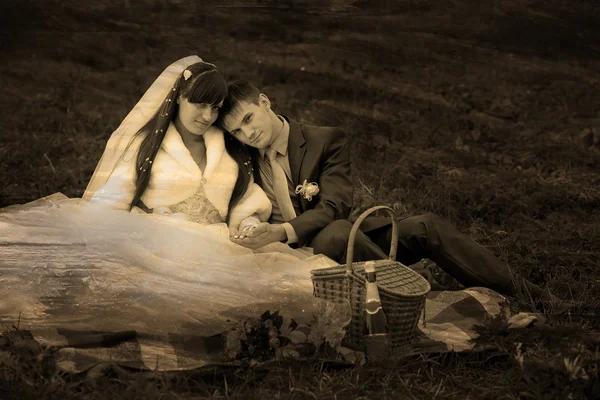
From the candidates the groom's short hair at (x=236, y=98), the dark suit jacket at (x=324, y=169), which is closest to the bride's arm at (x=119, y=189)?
the groom's short hair at (x=236, y=98)

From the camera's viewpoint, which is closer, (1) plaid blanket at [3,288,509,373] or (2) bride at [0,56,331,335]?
(1) plaid blanket at [3,288,509,373]

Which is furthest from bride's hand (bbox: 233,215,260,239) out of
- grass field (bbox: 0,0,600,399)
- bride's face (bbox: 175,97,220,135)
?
grass field (bbox: 0,0,600,399)

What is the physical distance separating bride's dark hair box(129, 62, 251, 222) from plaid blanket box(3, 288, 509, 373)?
90cm

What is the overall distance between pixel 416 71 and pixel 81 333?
205 inches

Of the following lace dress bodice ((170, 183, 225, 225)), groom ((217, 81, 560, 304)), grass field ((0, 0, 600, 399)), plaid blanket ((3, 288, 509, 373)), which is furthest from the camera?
grass field ((0, 0, 600, 399))

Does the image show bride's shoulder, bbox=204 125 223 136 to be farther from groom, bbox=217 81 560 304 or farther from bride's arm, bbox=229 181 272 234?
bride's arm, bbox=229 181 272 234

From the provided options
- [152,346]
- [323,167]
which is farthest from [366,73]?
[152,346]

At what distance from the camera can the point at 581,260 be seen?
5211 millimetres

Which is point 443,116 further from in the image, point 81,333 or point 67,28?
point 81,333

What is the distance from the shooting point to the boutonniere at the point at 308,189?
4.55 meters

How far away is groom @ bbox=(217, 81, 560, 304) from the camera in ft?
14.4

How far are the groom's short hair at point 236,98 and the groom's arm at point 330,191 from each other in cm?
46

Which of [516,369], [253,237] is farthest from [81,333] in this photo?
[516,369]

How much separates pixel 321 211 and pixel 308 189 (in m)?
0.17
